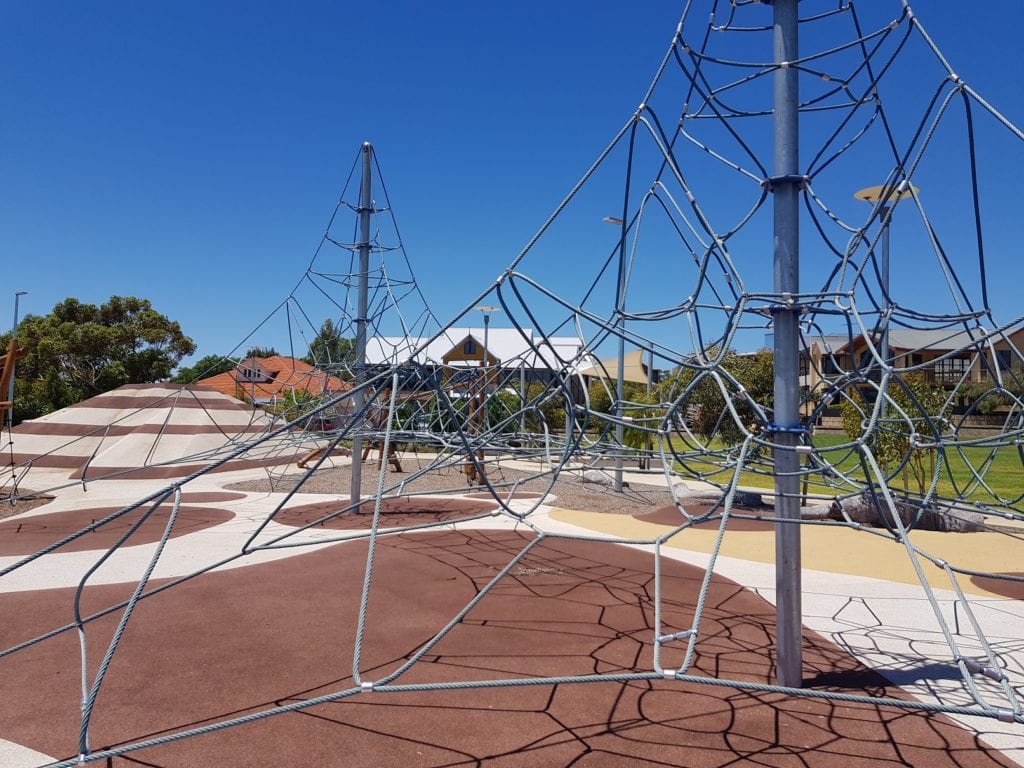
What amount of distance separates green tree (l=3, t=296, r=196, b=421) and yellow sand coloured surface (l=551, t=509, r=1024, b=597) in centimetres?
3151

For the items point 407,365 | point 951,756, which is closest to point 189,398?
point 407,365

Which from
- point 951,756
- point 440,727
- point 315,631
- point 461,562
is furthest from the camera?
point 461,562

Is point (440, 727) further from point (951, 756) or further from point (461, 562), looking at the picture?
point (461, 562)

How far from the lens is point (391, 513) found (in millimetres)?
13375

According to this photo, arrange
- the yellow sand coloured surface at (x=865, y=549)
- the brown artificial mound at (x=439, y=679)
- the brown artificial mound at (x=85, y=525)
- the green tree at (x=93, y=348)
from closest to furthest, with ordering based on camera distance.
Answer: the brown artificial mound at (x=439, y=679) < the yellow sand coloured surface at (x=865, y=549) < the brown artificial mound at (x=85, y=525) < the green tree at (x=93, y=348)

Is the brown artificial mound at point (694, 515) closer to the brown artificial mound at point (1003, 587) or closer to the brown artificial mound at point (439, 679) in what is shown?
the brown artificial mound at point (1003, 587)

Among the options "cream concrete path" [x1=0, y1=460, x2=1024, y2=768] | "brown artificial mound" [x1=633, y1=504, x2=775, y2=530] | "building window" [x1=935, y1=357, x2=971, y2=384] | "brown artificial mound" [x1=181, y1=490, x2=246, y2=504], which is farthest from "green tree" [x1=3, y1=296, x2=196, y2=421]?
"building window" [x1=935, y1=357, x2=971, y2=384]

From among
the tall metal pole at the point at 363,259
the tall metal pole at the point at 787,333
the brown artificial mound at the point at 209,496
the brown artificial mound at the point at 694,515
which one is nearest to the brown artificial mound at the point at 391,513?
the tall metal pole at the point at 363,259

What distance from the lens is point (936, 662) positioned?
5.85 metres

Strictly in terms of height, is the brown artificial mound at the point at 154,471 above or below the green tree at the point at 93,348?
below

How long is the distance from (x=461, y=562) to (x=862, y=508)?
8.01 meters

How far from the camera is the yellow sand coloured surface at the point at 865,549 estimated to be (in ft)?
30.4

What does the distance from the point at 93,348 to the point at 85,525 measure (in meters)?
29.8

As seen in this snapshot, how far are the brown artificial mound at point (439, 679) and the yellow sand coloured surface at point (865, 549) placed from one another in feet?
7.61
